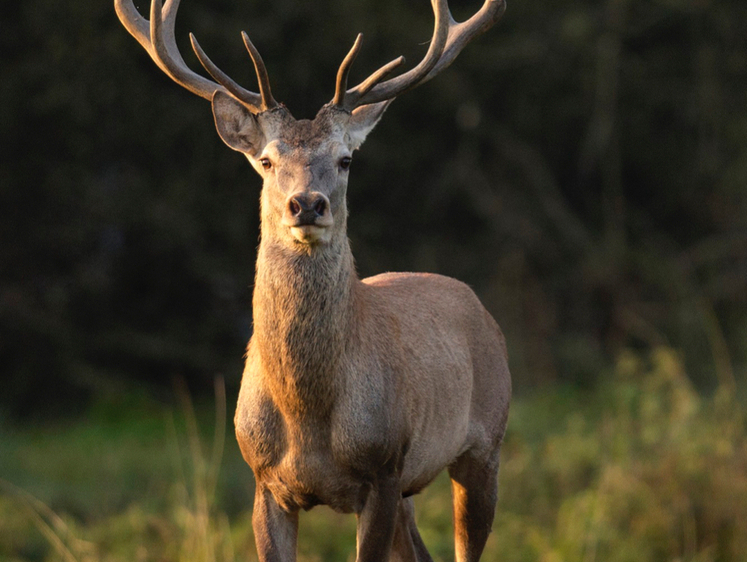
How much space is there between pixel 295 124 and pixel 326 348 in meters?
0.88

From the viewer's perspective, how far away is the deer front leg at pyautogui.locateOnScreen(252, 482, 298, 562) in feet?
14.1

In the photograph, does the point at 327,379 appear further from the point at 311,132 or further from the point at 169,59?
the point at 169,59

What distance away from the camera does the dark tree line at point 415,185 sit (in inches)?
536

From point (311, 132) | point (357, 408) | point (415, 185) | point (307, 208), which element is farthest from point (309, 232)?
point (415, 185)

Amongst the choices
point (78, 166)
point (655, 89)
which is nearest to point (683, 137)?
point (655, 89)

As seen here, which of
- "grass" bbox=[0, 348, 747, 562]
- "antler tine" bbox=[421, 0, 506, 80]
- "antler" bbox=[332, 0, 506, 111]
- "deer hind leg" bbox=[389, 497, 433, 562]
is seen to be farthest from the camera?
"grass" bbox=[0, 348, 747, 562]

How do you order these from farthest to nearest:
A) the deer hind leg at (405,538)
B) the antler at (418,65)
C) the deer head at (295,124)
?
the deer hind leg at (405,538) → the antler at (418,65) → the deer head at (295,124)

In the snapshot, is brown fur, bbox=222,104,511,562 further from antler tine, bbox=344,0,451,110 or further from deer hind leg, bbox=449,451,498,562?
deer hind leg, bbox=449,451,498,562

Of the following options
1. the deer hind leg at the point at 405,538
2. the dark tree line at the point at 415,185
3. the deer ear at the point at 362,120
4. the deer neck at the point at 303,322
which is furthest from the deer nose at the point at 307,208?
the dark tree line at the point at 415,185

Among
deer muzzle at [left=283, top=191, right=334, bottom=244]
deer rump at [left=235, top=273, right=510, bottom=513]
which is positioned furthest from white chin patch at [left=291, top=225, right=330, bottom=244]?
deer rump at [left=235, top=273, right=510, bottom=513]

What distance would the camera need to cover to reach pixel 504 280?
15.1 m

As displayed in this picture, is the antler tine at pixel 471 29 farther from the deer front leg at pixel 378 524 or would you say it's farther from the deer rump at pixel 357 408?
the deer front leg at pixel 378 524

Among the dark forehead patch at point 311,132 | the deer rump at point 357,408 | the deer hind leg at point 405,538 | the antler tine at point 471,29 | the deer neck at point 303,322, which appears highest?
the antler tine at point 471,29

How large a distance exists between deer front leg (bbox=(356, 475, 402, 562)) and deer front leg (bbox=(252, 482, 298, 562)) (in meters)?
0.28
